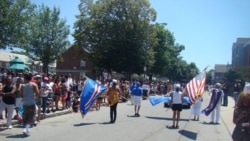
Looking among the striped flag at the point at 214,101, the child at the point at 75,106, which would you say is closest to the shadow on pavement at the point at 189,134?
the striped flag at the point at 214,101

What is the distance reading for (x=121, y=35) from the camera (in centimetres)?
5319

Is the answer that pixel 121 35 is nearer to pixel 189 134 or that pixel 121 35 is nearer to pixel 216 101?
pixel 216 101

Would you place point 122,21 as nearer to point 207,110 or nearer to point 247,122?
point 207,110

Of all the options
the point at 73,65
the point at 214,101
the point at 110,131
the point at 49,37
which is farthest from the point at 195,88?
the point at 73,65

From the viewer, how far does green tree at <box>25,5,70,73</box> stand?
61719mm

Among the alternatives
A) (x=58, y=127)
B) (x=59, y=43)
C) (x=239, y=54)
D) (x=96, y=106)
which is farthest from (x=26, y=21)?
(x=239, y=54)

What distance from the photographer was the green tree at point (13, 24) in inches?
1118

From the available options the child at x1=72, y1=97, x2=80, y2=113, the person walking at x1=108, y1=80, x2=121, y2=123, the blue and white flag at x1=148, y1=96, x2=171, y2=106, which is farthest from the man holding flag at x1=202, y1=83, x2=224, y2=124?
the child at x1=72, y1=97, x2=80, y2=113

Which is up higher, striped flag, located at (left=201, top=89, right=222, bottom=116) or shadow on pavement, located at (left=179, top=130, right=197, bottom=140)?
striped flag, located at (left=201, top=89, right=222, bottom=116)

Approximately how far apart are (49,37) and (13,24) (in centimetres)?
3361

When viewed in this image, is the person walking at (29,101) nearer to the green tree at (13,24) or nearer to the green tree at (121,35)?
the green tree at (13,24)

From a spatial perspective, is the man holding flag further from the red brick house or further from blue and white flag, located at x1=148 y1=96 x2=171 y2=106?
the red brick house

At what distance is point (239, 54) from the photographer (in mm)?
120875

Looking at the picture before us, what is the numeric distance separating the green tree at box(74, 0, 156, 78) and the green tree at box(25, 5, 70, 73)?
660 cm
